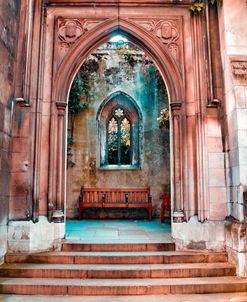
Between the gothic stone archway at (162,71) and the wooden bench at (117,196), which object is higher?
the gothic stone archway at (162,71)

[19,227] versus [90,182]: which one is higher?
[90,182]

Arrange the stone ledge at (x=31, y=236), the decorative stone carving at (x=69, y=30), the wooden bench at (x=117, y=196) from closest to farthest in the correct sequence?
1. the stone ledge at (x=31, y=236)
2. the decorative stone carving at (x=69, y=30)
3. the wooden bench at (x=117, y=196)

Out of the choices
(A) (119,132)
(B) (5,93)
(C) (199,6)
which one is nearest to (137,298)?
(B) (5,93)

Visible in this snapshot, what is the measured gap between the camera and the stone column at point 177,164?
16.4ft

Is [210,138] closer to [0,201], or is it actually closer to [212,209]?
[212,209]

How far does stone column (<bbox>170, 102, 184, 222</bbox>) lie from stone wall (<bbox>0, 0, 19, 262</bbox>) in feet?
8.68

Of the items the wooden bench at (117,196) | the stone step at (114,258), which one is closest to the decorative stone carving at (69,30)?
the stone step at (114,258)

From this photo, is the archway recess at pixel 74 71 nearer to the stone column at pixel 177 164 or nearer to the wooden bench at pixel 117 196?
the stone column at pixel 177 164

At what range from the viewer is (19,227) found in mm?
4656

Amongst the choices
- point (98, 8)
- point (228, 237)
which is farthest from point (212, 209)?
point (98, 8)

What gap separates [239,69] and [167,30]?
155 cm

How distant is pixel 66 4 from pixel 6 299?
4.75m

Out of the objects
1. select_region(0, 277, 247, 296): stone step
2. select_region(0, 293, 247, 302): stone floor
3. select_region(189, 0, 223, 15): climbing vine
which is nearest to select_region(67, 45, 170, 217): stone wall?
select_region(189, 0, 223, 15): climbing vine

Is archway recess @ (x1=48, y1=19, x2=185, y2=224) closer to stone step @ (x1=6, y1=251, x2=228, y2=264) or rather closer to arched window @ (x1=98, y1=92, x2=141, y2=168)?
stone step @ (x1=6, y1=251, x2=228, y2=264)
